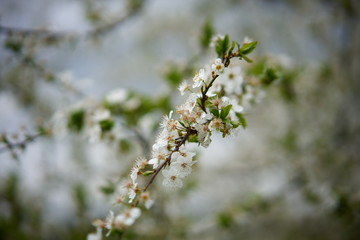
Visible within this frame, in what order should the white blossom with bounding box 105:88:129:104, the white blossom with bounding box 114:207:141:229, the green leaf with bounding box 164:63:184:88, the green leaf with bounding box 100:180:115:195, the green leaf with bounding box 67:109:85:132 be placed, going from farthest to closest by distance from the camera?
the green leaf with bounding box 164:63:184:88 → the white blossom with bounding box 105:88:129:104 → the green leaf with bounding box 67:109:85:132 → the green leaf with bounding box 100:180:115:195 → the white blossom with bounding box 114:207:141:229

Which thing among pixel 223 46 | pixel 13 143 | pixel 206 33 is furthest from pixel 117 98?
pixel 223 46

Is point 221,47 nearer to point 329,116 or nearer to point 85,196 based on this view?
point 85,196

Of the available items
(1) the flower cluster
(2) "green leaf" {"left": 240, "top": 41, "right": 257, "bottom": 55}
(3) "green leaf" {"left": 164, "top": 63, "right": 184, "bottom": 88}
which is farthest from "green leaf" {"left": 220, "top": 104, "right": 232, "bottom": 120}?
(3) "green leaf" {"left": 164, "top": 63, "right": 184, "bottom": 88}

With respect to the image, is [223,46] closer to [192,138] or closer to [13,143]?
[192,138]

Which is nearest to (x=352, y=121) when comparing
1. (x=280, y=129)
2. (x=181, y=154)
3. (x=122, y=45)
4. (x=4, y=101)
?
(x=280, y=129)

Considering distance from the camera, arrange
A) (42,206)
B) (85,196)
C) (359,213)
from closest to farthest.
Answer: (359,213), (85,196), (42,206)

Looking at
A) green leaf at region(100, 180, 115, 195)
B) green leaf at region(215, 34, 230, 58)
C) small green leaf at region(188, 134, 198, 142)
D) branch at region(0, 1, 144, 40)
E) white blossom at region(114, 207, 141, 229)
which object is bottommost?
white blossom at region(114, 207, 141, 229)

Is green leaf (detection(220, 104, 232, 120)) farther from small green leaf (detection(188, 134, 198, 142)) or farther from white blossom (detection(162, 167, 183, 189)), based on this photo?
white blossom (detection(162, 167, 183, 189))

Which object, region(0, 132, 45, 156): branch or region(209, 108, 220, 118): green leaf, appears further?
region(0, 132, 45, 156): branch

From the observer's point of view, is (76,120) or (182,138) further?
(76,120)
